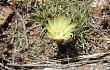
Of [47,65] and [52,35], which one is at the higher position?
[52,35]

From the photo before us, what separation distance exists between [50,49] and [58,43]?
189mm

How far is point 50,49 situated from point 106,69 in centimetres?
54

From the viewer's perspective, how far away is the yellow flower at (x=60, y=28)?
2.55 meters

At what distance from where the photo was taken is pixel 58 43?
8.44 feet

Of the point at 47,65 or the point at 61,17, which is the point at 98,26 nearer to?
the point at 61,17

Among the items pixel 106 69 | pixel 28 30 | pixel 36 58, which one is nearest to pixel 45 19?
pixel 28 30

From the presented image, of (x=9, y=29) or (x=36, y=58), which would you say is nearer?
(x=36, y=58)

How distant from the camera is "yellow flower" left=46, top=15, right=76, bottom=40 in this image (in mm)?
2547

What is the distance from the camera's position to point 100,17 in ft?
9.43

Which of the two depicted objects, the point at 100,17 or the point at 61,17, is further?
the point at 100,17

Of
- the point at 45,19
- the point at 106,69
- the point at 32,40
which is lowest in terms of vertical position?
the point at 106,69

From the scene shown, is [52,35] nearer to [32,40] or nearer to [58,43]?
[58,43]

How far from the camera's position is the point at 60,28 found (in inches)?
104

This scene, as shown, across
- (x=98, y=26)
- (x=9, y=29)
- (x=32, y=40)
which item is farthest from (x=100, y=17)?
(x=9, y=29)
